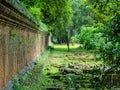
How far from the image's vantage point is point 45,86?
11.7 meters

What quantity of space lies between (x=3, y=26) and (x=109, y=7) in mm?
3315

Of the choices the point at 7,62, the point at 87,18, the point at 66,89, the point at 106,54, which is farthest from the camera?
the point at 87,18

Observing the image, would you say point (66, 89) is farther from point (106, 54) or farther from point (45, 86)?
point (106, 54)

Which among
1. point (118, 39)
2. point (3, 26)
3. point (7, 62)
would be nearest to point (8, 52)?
point (7, 62)

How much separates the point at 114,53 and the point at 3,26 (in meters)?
4.21

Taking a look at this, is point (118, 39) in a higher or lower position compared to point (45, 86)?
higher

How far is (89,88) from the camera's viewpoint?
11.6 metres

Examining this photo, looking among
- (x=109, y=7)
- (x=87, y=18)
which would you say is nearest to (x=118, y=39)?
(x=109, y=7)

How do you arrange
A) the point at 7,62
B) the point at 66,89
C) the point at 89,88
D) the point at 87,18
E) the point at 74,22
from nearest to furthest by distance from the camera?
the point at 7,62 → the point at 66,89 → the point at 89,88 → the point at 87,18 → the point at 74,22

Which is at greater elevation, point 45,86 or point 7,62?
point 7,62

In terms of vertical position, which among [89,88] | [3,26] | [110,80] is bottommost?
[89,88]

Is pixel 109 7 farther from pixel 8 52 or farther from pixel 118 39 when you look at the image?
pixel 8 52

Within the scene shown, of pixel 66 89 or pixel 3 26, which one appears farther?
pixel 66 89

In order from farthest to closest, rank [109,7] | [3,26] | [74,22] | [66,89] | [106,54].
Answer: [74,22], [66,89], [3,26], [109,7], [106,54]
